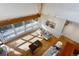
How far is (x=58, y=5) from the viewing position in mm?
667

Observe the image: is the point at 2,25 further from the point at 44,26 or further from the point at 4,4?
the point at 44,26

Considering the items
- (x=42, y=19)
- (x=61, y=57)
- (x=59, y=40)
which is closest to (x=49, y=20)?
(x=42, y=19)

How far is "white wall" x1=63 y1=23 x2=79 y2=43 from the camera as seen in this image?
2.25 feet

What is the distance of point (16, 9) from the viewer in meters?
0.65

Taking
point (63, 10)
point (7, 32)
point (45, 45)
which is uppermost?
point (63, 10)

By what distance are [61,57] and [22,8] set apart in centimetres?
42

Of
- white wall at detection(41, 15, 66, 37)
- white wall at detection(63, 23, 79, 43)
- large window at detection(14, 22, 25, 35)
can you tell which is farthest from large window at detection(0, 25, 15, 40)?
white wall at detection(63, 23, 79, 43)

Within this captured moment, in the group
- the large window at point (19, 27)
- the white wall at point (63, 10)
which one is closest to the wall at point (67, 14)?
the white wall at point (63, 10)

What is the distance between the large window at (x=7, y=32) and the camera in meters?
0.63

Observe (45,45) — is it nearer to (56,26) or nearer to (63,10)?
(56,26)

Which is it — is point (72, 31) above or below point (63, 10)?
below

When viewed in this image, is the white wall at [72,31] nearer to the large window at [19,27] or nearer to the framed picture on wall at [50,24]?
the framed picture on wall at [50,24]

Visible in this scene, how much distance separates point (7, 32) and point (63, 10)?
0.39 meters

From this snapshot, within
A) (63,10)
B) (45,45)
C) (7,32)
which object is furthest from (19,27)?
(63,10)
